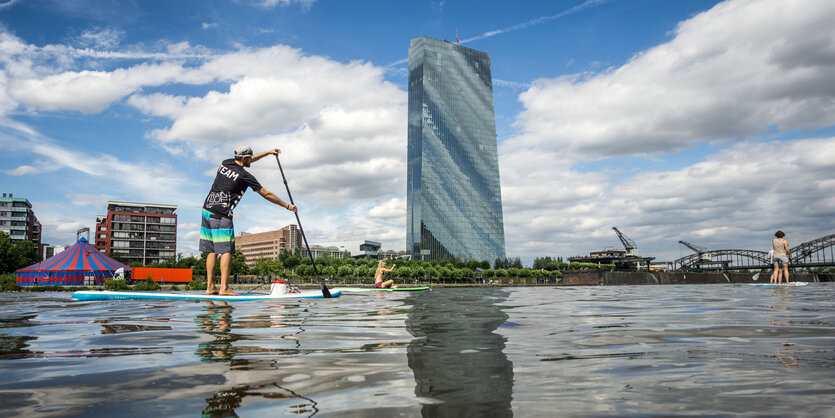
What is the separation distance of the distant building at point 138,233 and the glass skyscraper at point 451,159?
77470 mm

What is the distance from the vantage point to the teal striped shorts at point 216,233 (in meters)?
10.7

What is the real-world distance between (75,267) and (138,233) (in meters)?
97.0

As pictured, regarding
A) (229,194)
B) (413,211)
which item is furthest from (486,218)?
(229,194)

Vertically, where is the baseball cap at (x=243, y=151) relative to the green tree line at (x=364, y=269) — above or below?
above

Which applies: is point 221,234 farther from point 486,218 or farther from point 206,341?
point 486,218

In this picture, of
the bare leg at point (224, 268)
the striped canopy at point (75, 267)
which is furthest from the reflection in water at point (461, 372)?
the striped canopy at point (75, 267)

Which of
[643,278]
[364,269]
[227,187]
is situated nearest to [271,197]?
[227,187]

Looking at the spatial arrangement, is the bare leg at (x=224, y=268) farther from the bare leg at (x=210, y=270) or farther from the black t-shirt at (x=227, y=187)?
the black t-shirt at (x=227, y=187)

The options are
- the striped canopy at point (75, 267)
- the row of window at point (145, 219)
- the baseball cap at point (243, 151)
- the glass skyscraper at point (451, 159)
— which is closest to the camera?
the baseball cap at point (243, 151)

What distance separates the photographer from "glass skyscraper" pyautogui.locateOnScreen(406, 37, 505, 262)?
15925cm

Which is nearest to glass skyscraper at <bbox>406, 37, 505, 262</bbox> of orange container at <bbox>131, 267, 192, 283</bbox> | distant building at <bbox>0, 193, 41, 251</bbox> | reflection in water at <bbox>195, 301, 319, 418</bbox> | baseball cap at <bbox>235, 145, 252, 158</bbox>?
orange container at <bbox>131, 267, 192, 283</bbox>

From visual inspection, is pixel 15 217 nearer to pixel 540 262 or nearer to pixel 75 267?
pixel 75 267

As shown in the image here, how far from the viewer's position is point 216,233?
35.2 feet

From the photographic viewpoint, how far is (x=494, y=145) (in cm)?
17850
